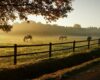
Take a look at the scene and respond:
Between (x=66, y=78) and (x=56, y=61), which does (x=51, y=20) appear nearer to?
(x=56, y=61)

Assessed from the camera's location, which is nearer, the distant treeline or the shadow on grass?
the shadow on grass

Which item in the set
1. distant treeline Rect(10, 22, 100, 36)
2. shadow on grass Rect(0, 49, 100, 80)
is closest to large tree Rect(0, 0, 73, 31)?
shadow on grass Rect(0, 49, 100, 80)

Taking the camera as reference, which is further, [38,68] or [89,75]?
[38,68]

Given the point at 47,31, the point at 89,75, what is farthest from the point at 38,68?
the point at 47,31

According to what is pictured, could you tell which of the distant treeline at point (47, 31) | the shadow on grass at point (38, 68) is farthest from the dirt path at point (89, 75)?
the distant treeline at point (47, 31)

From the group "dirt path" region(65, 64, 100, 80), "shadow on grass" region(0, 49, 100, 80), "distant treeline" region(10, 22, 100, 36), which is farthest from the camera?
"distant treeline" region(10, 22, 100, 36)

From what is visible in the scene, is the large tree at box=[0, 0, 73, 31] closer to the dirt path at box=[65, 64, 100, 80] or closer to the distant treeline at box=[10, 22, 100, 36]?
the dirt path at box=[65, 64, 100, 80]

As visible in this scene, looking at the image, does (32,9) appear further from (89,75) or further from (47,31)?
(47,31)

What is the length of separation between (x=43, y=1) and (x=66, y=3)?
6.96ft

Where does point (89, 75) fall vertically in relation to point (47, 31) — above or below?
below

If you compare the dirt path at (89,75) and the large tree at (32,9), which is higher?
the large tree at (32,9)

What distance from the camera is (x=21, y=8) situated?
63.2 feet

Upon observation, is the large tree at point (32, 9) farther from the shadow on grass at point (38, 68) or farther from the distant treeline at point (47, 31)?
the distant treeline at point (47, 31)

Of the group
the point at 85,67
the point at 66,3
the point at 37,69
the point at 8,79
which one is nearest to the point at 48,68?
the point at 37,69
